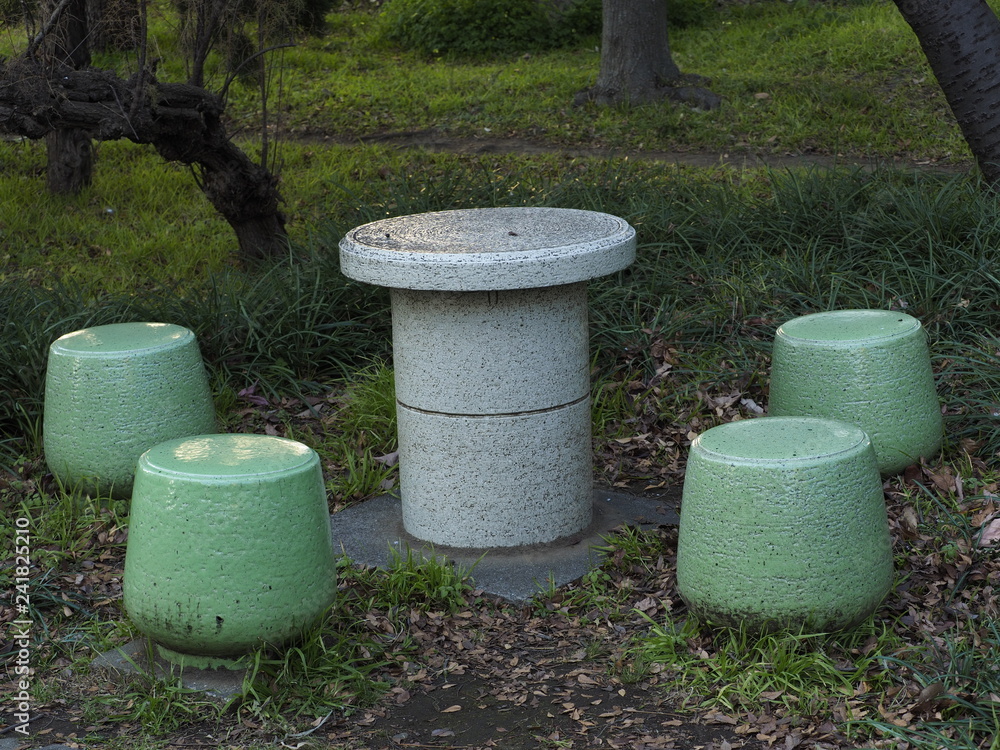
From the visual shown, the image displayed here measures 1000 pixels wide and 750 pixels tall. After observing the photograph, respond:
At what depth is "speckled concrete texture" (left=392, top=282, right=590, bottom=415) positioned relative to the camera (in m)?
4.09

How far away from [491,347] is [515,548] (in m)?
0.81

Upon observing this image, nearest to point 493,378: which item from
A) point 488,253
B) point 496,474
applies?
point 496,474

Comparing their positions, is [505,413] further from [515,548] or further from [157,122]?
[157,122]

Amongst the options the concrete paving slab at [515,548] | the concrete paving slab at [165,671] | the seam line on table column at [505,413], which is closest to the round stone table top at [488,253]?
the seam line on table column at [505,413]

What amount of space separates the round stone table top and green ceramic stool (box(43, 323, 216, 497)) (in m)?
1.01

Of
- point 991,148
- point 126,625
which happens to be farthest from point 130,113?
point 991,148

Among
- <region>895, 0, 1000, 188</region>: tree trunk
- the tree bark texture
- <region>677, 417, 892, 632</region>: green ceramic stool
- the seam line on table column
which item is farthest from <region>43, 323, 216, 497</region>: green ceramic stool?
<region>895, 0, 1000, 188</region>: tree trunk

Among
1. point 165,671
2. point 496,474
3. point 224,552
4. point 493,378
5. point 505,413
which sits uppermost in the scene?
point 493,378

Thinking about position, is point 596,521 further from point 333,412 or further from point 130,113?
point 130,113

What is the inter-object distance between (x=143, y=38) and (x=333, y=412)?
228 cm

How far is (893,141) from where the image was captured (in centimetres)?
980

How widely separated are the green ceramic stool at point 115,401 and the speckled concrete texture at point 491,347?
109 centimetres

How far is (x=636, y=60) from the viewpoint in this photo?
38.0 ft

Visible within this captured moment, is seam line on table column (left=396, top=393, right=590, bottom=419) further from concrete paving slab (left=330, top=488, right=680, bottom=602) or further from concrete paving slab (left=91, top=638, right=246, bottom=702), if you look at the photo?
concrete paving slab (left=91, top=638, right=246, bottom=702)
